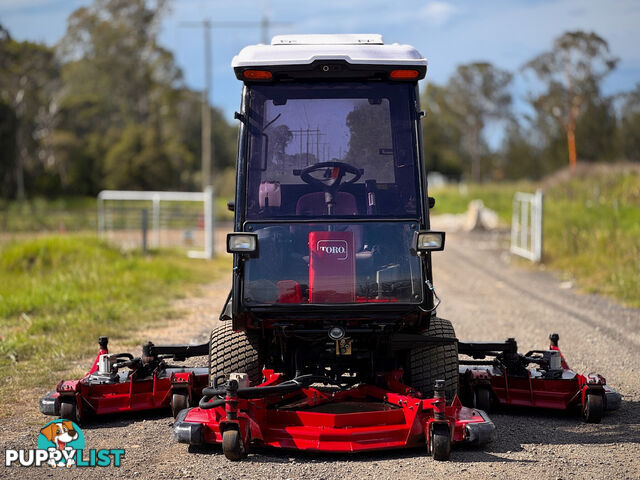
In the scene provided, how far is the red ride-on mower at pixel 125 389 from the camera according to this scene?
6270 mm

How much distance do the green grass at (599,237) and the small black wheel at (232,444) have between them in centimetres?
896

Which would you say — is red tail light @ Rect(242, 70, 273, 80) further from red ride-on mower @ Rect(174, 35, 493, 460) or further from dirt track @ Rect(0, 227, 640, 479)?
dirt track @ Rect(0, 227, 640, 479)

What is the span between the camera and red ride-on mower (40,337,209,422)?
6270 millimetres

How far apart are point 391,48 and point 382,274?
157cm

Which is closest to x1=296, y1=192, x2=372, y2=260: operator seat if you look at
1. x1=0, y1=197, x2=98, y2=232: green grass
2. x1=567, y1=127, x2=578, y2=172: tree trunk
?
x1=0, y1=197, x2=98, y2=232: green grass

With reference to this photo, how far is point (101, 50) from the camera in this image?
181 ft

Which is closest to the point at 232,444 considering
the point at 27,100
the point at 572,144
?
the point at 27,100

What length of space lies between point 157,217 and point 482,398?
1663 centimetres

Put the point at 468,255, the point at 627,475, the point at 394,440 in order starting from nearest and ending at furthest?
the point at 627,475 → the point at 394,440 → the point at 468,255

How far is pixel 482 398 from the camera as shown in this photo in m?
6.64

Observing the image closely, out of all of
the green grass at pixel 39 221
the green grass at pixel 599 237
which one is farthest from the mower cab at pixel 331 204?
the green grass at pixel 39 221

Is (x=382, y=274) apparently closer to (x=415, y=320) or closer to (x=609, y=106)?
(x=415, y=320)

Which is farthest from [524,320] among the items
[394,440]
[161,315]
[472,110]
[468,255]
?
[472,110]

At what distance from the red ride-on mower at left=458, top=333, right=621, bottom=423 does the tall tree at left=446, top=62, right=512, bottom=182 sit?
64.9 metres
